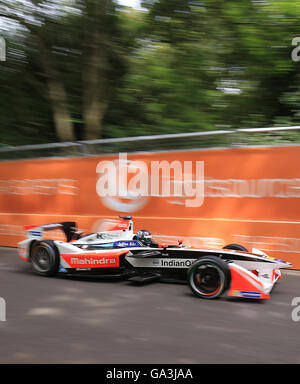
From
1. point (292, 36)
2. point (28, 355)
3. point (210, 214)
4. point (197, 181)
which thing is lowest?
point (28, 355)

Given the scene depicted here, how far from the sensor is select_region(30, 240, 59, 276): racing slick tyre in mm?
6441

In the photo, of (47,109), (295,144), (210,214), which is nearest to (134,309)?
(210,214)

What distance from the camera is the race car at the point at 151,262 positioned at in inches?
200

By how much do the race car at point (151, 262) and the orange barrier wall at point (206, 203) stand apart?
1.07 meters

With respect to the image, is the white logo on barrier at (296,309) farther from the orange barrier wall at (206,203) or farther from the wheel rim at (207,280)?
the orange barrier wall at (206,203)

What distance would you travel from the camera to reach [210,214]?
7.84 metres

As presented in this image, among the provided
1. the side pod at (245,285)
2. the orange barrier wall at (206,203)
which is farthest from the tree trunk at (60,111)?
the side pod at (245,285)

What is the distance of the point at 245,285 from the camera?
16.5ft

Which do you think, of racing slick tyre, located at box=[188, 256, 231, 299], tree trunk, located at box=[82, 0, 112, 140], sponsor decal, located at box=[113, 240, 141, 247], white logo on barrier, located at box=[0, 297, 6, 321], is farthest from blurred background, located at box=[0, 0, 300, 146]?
white logo on barrier, located at box=[0, 297, 6, 321]

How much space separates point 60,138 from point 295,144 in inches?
310

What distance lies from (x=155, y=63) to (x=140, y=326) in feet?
30.5

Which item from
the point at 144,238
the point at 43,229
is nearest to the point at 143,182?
the point at 144,238

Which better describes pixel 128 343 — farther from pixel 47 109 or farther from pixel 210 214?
pixel 47 109

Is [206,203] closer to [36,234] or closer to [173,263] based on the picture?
[173,263]
